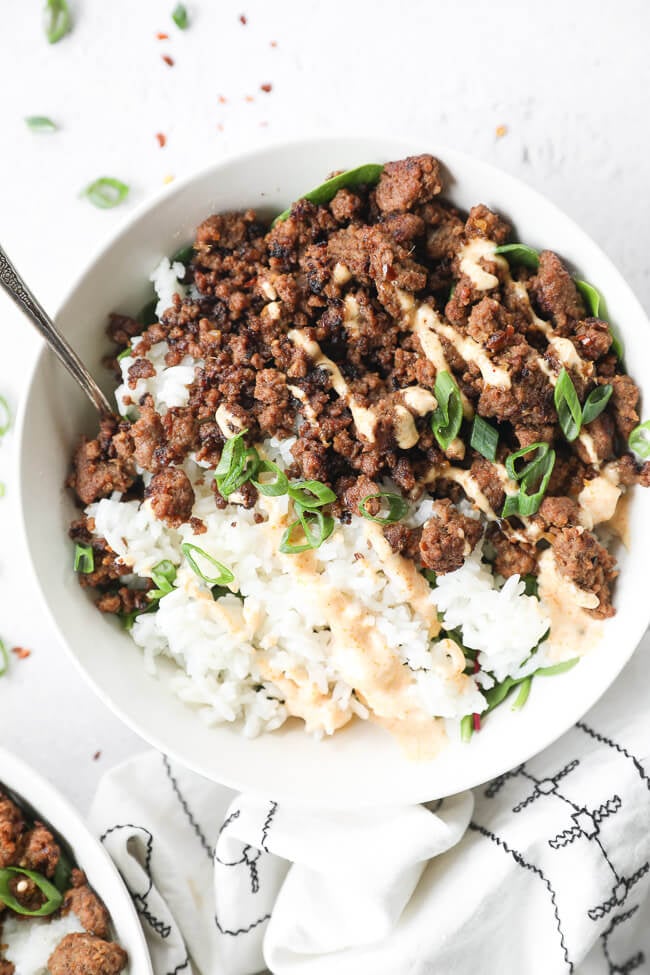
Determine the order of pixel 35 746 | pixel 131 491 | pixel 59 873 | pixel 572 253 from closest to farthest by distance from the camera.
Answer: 1. pixel 572 253
2. pixel 131 491
3. pixel 59 873
4. pixel 35 746

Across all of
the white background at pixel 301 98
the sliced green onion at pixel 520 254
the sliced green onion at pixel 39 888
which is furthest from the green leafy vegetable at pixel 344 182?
the sliced green onion at pixel 39 888

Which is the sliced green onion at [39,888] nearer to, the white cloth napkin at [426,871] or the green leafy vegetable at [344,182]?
the white cloth napkin at [426,871]

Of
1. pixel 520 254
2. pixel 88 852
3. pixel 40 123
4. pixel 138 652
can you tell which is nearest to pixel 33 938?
pixel 88 852

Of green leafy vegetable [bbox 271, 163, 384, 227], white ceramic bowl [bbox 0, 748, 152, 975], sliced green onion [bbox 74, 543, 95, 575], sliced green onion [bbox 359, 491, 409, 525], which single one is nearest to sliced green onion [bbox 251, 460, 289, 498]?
sliced green onion [bbox 359, 491, 409, 525]

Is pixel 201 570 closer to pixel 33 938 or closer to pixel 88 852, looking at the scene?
pixel 88 852

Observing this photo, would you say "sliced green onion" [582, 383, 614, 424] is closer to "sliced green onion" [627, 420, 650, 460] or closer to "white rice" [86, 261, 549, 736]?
"sliced green onion" [627, 420, 650, 460]

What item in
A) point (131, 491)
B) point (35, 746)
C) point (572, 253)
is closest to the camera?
point (572, 253)

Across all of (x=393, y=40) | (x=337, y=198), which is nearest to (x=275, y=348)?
(x=337, y=198)

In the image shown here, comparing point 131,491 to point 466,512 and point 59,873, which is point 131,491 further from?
point 59,873
